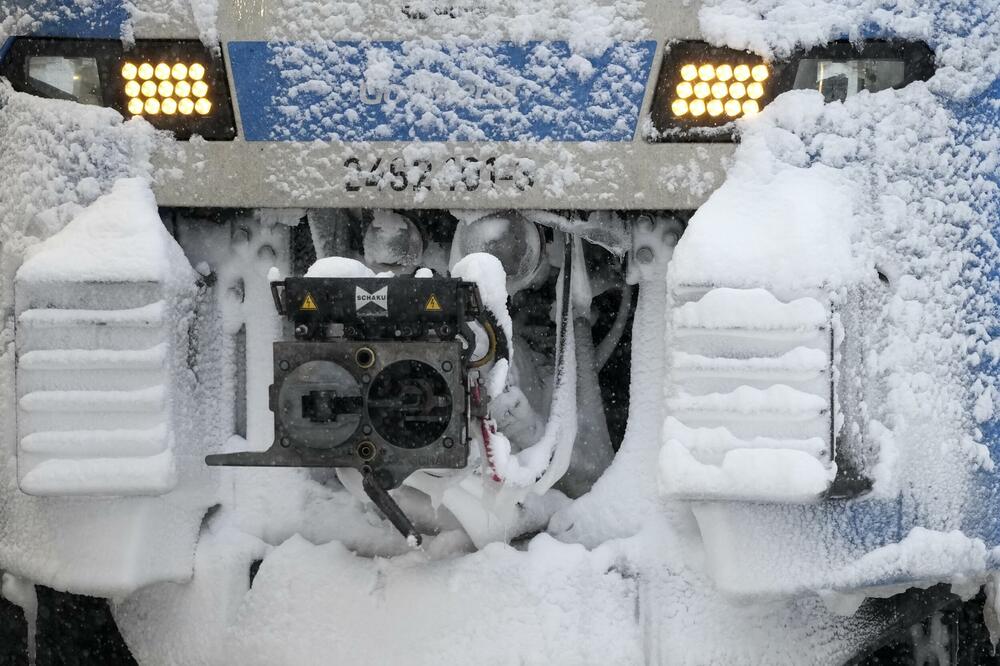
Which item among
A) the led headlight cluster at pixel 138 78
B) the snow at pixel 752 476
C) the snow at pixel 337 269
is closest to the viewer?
the snow at pixel 752 476

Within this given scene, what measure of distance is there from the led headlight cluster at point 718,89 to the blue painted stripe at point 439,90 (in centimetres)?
8

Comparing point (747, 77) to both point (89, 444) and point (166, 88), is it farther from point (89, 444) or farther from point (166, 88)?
point (89, 444)

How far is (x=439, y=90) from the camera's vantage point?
8.42ft

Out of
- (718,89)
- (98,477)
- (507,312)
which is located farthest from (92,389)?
(718,89)

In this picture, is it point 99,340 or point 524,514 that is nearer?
point 99,340

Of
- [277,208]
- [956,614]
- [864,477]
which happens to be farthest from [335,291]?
[956,614]

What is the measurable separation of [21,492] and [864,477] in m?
1.59

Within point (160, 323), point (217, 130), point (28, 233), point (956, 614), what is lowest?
point (956, 614)

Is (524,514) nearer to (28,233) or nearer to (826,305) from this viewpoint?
(826,305)

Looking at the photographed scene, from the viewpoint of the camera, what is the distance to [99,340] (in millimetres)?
2564

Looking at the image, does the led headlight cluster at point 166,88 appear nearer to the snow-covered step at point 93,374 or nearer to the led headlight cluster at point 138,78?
the led headlight cluster at point 138,78

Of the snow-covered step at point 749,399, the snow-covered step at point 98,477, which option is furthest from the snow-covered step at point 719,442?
the snow-covered step at point 98,477

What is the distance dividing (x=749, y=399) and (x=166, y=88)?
4.07 feet

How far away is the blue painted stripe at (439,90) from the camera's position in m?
2.54
